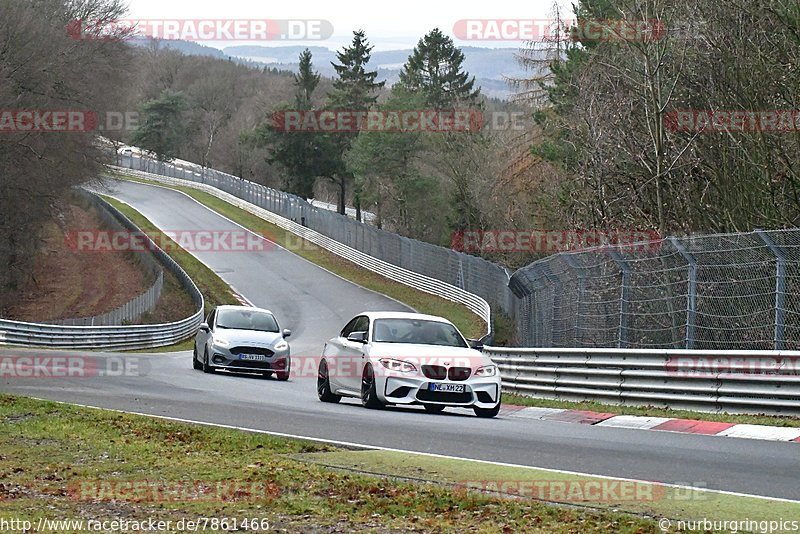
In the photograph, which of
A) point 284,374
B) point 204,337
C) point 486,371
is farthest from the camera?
point 204,337

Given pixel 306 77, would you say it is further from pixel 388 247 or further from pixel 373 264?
pixel 388 247

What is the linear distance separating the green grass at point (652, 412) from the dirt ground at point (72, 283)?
37792mm

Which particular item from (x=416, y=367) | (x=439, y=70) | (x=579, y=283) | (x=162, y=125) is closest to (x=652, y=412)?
(x=416, y=367)

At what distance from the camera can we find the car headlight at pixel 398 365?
647 inches

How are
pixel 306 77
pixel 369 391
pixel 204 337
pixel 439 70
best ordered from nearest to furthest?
pixel 369 391 → pixel 204 337 → pixel 439 70 → pixel 306 77

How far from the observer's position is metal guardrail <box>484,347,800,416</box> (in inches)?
594

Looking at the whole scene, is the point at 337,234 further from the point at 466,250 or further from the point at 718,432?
the point at 718,432

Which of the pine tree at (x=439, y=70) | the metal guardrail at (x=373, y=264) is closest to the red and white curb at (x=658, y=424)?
the metal guardrail at (x=373, y=264)

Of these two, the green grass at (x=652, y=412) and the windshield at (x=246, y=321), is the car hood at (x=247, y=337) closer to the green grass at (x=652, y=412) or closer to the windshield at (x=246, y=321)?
the windshield at (x=246, y=321)

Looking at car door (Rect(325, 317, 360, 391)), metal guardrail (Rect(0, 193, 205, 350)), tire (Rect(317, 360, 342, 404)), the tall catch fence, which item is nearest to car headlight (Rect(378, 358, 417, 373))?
car door (Rect(325, 317, 360, 391))

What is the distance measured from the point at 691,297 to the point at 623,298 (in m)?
2.41

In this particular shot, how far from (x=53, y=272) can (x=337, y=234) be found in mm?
17351

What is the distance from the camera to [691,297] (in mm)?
16688

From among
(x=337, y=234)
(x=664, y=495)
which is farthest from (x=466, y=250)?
(x=664, y=495)
